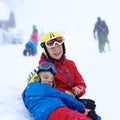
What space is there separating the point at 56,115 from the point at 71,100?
0.47 meters

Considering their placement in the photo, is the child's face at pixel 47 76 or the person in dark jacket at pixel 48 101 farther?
the child's face at pixel 47 76

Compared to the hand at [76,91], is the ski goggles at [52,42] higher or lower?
higher

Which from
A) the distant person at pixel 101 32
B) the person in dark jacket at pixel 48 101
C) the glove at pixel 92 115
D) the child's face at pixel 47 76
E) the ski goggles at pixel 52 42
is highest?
the distant person at pixel 101 32

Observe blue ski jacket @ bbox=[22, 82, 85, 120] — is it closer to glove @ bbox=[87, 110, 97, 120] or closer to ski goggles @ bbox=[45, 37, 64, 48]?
glove @ bbox=[87, 110, 97, 120]

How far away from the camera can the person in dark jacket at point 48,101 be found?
4.18 metres

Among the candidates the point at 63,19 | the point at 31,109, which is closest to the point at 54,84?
the point at 31,109

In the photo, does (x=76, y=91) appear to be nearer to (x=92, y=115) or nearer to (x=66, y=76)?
(x=66, y=76)

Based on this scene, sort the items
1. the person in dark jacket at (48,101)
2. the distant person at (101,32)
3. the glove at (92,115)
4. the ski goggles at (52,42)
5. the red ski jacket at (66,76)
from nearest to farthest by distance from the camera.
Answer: the person in dark jacket at (48,101) → the glove at (92,115) → the red ski jacket at (66,76) → the ski goggles at (52,42) → the distant person at (101,32)

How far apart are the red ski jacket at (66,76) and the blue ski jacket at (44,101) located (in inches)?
18.7

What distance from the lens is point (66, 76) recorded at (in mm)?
A: 5176

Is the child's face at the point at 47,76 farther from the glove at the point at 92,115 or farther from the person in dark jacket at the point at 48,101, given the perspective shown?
the glove at the point at 92,115

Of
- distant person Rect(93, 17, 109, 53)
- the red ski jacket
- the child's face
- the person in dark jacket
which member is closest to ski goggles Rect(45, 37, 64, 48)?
the red ski jacket

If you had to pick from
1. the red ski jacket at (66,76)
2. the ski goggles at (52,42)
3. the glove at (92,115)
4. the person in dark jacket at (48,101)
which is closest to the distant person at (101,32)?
the red ski jacket at (66,76)

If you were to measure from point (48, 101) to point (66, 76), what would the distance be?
932 millimetres
